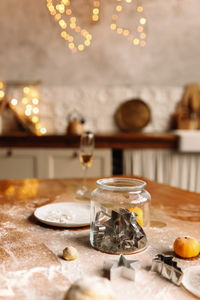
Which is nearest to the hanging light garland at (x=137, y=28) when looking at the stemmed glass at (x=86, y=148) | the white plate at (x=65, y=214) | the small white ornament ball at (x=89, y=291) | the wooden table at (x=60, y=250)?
the stemmed glass at (x=86, y=148)

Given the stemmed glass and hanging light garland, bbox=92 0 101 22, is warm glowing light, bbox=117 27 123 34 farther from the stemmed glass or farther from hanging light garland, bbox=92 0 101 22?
the stemmed glass

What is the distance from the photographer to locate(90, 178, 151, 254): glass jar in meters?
0.69

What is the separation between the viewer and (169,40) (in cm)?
312

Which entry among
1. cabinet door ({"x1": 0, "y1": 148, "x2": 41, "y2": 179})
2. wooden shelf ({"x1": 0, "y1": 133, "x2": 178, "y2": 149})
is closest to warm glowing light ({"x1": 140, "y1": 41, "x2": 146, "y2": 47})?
wooden shelf ({"x1": 0, "y1": 133, "x2": 178, "y2": 149})

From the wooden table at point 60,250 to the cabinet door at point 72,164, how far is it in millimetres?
1607

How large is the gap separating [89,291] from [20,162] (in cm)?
260

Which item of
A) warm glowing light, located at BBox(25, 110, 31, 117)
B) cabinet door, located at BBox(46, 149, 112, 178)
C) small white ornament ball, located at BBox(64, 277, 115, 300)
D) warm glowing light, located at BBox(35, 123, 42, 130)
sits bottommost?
cabinet door, located at BBox(46, 149, 112, 178)

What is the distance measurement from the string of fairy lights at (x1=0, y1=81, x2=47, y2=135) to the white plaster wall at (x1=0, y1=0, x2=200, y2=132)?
0.08 m

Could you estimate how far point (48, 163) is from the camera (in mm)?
2883

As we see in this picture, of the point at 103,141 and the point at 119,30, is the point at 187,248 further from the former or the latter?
the point at 119,30

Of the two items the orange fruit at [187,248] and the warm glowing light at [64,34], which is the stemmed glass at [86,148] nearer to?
the orange fruit at [187,248]

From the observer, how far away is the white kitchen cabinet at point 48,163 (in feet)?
9.34

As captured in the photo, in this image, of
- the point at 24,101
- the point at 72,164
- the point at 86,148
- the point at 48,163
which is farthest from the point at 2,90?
the point at 86,148

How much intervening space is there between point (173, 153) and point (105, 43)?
130 centimetres
